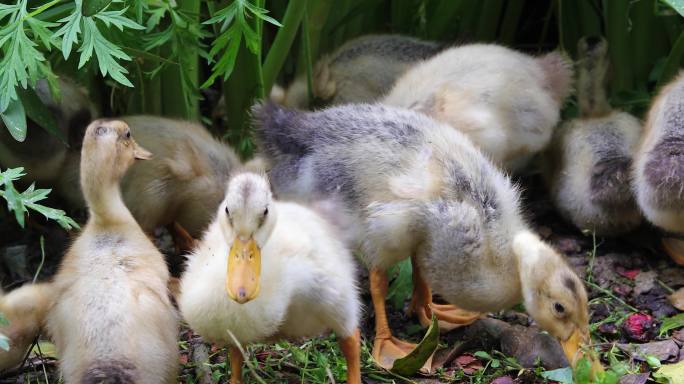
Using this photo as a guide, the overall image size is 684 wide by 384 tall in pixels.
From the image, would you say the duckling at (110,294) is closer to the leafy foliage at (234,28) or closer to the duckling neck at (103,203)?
the duckling neck at (103,203)

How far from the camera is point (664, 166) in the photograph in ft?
12.5

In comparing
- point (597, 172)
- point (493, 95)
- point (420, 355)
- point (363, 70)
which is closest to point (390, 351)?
point (420, 355)

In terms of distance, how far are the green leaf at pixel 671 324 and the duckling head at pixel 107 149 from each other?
1937 mm

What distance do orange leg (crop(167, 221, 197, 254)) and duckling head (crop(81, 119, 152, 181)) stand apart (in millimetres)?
620

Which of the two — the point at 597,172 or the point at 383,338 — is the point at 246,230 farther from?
the point at 597,172

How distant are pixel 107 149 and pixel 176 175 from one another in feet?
1.81

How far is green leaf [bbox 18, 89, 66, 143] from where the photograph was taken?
145 inches

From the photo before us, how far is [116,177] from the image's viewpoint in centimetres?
345

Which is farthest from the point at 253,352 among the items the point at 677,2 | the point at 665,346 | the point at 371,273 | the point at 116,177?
the point at 677,2

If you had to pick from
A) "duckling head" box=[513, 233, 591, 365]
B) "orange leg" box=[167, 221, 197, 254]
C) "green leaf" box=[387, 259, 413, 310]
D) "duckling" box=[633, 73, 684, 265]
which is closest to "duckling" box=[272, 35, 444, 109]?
"orange leg" box=[167, 221, 197, 254]

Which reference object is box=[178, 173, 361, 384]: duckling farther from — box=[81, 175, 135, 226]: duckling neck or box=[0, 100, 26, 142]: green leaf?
box=[0, 100, 26, 142]: green leaf

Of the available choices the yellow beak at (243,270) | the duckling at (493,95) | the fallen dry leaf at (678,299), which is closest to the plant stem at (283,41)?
the duckling at (493,95)

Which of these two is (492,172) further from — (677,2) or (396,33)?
(396,33)

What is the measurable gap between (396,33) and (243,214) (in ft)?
8.13
